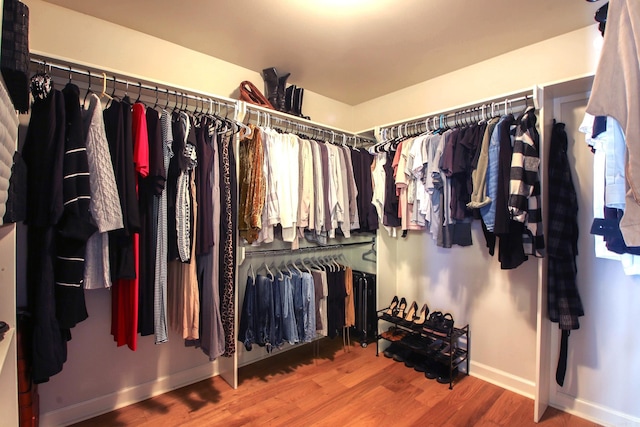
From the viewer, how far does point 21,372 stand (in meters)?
1.29

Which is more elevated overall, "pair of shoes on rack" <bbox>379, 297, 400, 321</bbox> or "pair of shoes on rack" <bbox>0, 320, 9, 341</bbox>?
"pair of shoes on rack" <bbox>0, 320, 9, 341</bbox>

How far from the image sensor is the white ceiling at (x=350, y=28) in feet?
5.67

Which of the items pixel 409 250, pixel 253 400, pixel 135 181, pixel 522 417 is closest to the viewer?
pixel 135 181

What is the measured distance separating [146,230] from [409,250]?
212cm

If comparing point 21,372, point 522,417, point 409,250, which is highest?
point 409,250

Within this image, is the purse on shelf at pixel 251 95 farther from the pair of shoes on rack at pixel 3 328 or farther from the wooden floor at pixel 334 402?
the wooden floor at pixel 334 402

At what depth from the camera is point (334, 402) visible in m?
1.99

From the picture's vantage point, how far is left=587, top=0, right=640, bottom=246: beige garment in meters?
0.75

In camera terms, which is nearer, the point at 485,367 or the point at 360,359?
the point at 485,367

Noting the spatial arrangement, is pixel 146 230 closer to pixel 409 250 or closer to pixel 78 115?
pixel 78 115

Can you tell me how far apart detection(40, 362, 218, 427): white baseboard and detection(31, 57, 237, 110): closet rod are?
1.85 m

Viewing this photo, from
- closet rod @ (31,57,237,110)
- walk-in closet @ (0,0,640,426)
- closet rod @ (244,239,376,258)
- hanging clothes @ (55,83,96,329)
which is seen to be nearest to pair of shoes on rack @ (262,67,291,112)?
walk-in closet @ (0,0,640,426)

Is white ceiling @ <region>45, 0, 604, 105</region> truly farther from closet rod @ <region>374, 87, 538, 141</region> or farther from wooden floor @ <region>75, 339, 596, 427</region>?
wooden floor @ <region>75, 339, 596, 427</region>

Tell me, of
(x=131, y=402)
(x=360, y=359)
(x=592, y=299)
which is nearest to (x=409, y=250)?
(x=360, y=359)
